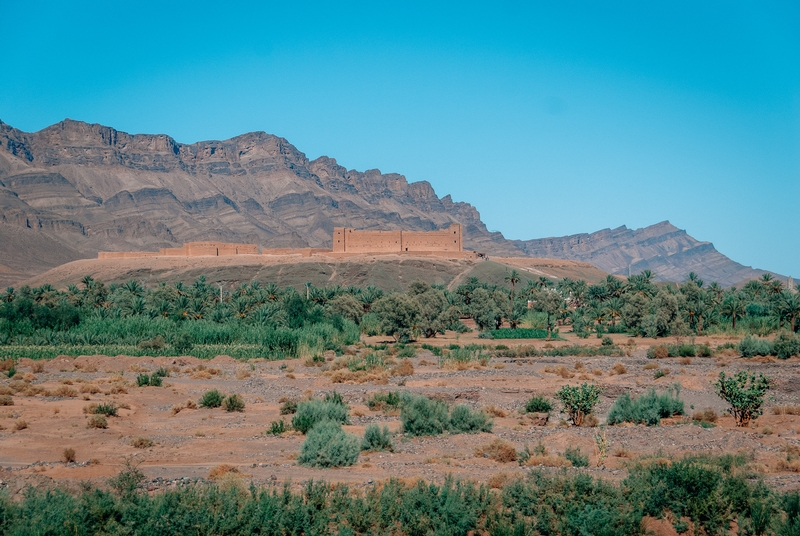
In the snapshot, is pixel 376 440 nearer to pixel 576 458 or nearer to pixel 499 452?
pixel 499 452

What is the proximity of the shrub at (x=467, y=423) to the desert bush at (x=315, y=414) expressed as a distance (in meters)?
2.74

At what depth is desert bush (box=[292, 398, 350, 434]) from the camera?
17.4 meters

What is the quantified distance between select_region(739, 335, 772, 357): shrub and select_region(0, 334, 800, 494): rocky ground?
1803 millimetres

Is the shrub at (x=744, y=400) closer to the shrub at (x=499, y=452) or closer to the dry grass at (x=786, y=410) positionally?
the dry grass at (x=786, y=410)

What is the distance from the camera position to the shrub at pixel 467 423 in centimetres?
1711

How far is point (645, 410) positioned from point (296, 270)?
8672 cm

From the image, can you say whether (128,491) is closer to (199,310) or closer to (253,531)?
(253,531)

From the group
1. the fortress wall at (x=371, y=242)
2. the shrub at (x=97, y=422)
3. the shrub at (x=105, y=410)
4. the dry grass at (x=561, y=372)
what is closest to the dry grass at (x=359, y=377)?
the dry grass at (x=561, y=372)

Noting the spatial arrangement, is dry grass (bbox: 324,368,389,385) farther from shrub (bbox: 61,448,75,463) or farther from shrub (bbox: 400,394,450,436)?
shrub (bbox: 61,448,75,463)

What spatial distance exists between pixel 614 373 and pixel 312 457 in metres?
19.4

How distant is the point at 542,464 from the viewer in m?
13.2

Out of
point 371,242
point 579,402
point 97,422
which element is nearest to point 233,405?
point 97,422

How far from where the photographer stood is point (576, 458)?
42.7 ft

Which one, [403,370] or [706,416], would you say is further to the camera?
[403,370]
